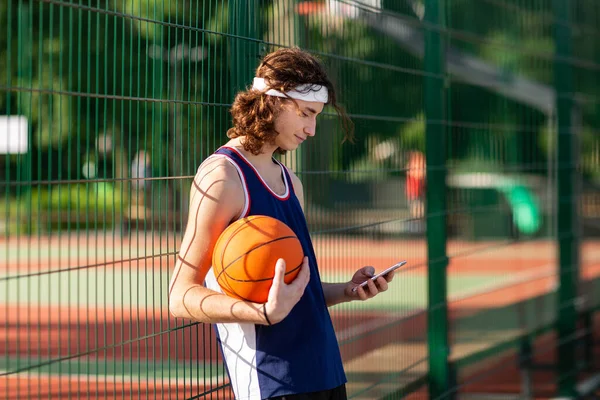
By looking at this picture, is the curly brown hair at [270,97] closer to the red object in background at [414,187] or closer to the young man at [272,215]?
the young man at [272,215]

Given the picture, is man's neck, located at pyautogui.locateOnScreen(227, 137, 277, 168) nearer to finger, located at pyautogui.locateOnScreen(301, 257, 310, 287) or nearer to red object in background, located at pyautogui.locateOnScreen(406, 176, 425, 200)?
finger, located at pyautogui.locateOnScreen(301, 257, 310, 287)

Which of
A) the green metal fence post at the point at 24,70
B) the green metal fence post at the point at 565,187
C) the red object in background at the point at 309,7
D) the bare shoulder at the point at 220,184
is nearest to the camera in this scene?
the green metal fence post at the point at 24,70

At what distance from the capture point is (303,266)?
2586 mm

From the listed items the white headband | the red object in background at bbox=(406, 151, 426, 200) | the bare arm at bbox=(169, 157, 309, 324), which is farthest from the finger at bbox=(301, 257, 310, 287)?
the red object in background at bbox=(406, 151, 426, 200)

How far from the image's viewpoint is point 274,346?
9.14 feet

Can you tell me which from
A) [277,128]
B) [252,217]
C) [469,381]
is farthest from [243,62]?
[469,381]

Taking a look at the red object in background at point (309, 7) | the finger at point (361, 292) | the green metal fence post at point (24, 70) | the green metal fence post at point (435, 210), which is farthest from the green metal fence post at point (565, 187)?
the green metal fence post at point (24, 70)

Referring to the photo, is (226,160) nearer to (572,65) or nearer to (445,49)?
(445,49)

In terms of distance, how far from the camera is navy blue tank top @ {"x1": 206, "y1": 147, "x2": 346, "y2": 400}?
277 centimetres

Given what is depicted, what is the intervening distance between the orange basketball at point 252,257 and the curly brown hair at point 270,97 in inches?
12.9

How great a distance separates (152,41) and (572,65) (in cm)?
513

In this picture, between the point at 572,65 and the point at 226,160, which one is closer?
the point at 226,160

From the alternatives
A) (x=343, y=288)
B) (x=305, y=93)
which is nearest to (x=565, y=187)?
(x=343, y=288)

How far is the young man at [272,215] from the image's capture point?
2643mm
